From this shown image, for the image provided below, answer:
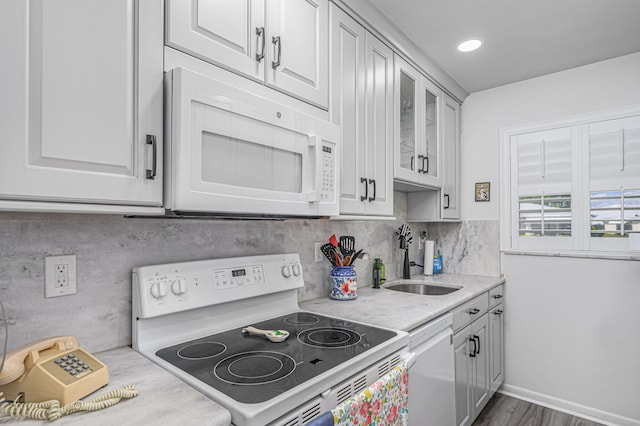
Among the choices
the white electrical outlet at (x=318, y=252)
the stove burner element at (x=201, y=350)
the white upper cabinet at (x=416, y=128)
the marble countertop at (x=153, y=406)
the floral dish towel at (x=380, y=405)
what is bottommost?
the floral dish towel at (x=380, y=405)

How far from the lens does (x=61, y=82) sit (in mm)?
828

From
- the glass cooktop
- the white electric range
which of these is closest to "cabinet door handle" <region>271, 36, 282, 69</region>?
the white electric range

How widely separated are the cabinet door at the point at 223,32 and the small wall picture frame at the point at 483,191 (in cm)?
223

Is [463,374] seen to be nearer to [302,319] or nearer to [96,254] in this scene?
[302,319]

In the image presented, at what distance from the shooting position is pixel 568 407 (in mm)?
2471

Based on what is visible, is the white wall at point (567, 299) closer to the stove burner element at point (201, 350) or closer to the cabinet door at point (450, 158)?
the cabinet door at point (450, 158)

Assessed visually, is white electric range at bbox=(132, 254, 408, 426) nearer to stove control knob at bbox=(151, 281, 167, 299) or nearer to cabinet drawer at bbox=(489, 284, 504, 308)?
stove control knob at bbox=(151, 281, 167, 299)

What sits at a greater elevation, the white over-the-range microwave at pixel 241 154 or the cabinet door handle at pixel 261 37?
the cabinet door handle at pixel 261 37

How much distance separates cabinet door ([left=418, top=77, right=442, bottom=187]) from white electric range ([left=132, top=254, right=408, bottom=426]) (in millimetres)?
1259

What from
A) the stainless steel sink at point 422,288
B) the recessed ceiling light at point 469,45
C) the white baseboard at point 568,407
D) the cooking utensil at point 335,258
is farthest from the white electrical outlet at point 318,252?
the white baseboard at point 568,407

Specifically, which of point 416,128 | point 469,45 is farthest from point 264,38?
point 469,45

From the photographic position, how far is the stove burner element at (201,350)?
1.14m

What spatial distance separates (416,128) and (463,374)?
150 centimetres

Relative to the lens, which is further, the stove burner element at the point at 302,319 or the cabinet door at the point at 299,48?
the stove burner element at the point at 302,319
